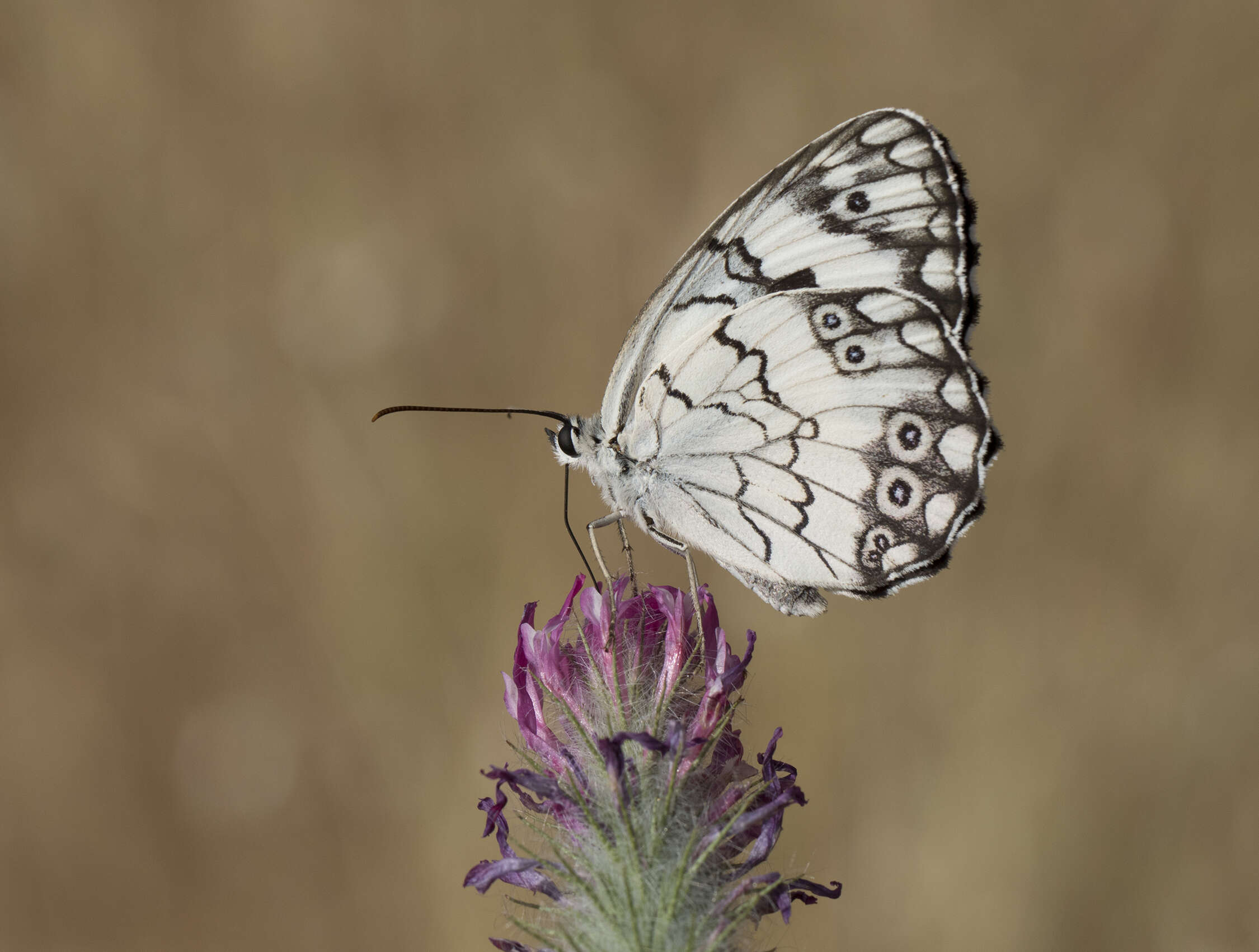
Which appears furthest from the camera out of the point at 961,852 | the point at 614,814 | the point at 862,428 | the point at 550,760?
the point at 961,852

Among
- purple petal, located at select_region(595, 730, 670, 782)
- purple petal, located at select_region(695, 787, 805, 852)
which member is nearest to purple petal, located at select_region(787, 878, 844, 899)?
purple petal, located at select_region(695, 787, 805, 852)

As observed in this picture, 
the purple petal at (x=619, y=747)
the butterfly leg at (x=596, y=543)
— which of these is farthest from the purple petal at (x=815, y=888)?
the butterfly leg at (x=596, y=543)

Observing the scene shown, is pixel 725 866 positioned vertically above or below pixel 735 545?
below

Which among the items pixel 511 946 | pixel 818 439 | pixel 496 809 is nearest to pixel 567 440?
pixel 818 439

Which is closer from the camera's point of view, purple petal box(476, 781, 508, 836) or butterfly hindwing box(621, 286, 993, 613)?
purple petal box(476, 781, 508, 836)

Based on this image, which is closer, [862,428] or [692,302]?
[862,428]

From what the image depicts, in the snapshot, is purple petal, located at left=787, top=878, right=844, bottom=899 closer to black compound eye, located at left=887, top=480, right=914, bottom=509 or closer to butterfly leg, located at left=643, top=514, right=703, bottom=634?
butterfly leg, located at left=643, top=514, right=703, bottom=634

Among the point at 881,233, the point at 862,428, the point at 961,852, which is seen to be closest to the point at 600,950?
the point at 862,428

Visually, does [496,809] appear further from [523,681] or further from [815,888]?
[815,888]

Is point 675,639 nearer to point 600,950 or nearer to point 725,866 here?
point 725,866
